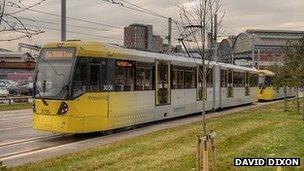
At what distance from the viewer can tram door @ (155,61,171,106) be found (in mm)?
23691

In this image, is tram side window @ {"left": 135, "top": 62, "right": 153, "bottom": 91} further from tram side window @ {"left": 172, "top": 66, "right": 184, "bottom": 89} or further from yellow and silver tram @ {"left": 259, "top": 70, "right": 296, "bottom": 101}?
yellow and silver tram @ {"left": 259, "top": 70, "right": 296, "bottom": 101}

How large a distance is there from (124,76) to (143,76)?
5.89 ft

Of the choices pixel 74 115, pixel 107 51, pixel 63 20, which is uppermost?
pixel 63 20

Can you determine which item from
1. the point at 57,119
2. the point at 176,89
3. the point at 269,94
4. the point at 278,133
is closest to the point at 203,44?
the point at 278,133

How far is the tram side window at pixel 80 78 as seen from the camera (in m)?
18.0

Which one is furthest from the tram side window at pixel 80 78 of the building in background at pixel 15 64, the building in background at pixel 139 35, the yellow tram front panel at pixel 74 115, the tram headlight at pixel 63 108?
the building in background at pixel 15 64

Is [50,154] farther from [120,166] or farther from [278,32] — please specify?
[278,32]

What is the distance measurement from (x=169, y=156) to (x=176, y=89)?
1315 centimetres

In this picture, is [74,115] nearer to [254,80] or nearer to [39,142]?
[39,142]

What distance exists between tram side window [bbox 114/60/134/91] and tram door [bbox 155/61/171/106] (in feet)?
8.30

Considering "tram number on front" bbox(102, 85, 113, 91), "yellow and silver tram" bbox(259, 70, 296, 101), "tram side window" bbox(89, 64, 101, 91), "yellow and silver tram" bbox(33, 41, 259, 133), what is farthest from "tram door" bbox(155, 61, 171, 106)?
"yellow and silver tram" bbox(259, 70, 296, 101)

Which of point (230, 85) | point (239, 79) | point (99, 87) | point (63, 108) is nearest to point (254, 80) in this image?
point (239, 79)

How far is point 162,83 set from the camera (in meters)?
24.2

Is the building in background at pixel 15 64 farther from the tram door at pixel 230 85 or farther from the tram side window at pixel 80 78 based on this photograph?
the tram side window at pixel 80 78
